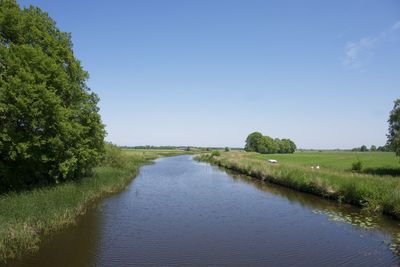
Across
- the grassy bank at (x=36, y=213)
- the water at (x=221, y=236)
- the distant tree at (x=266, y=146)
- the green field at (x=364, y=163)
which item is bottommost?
the water at (x=221, y=236)

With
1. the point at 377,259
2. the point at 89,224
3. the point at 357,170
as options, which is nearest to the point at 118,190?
the point at 89,224

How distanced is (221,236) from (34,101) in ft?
42.3

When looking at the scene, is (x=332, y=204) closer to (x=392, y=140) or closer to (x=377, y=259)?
(x=377, y=259)

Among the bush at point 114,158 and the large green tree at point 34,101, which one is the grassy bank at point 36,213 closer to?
the large green tree at point 34,101

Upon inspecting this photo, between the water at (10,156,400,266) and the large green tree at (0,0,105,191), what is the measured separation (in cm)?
462

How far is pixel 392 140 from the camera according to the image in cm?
3828

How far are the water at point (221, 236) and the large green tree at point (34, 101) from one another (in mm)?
4620

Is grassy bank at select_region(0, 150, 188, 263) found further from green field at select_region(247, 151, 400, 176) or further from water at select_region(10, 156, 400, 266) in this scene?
green field at select_region(247, 151, 400, 176)

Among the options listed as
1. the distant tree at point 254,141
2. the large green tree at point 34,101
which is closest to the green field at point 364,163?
the large green tree at point 34,101

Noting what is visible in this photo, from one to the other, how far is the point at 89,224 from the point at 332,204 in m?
17.8

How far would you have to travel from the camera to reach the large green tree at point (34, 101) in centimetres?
1761

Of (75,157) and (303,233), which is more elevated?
(75,157)

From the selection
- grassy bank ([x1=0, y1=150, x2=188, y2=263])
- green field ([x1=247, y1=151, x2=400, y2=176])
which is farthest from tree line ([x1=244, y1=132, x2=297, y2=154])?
grassy bank ([x1=0, y1=150, x2=188, y2=263])

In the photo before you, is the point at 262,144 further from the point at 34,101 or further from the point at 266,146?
the point at 34,101
